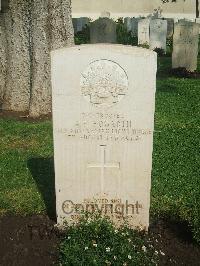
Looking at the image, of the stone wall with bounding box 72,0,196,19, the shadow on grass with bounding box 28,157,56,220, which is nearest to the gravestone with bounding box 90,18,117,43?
the shadow on grass with bounding box 28,157,56,220

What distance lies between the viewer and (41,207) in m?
5.02

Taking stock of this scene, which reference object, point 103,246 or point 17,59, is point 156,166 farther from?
point 17,59

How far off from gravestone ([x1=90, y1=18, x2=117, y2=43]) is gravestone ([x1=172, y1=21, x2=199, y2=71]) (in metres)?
2.79

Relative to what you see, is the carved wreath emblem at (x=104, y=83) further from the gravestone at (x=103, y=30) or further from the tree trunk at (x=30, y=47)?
the gravestone at (x=103, y=30)

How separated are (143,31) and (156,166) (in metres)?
Answer: 12.2

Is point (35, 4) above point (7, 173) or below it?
above

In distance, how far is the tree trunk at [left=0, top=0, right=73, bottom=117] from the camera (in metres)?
Answer: 8.16

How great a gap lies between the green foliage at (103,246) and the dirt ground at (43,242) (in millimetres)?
129

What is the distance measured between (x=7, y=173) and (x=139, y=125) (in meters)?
2.54

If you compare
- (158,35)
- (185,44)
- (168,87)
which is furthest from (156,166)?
(158,35)

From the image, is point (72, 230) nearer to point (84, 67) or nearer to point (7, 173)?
point (84, 67)

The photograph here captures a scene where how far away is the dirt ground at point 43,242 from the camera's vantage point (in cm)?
410

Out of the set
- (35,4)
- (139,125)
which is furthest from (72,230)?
(35,4)

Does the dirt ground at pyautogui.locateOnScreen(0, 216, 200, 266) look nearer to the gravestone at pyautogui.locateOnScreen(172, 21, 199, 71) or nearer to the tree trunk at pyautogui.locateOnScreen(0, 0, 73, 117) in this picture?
the tree trunk at pyautogui.locateOnScreen(0, 0, 73, 117)
